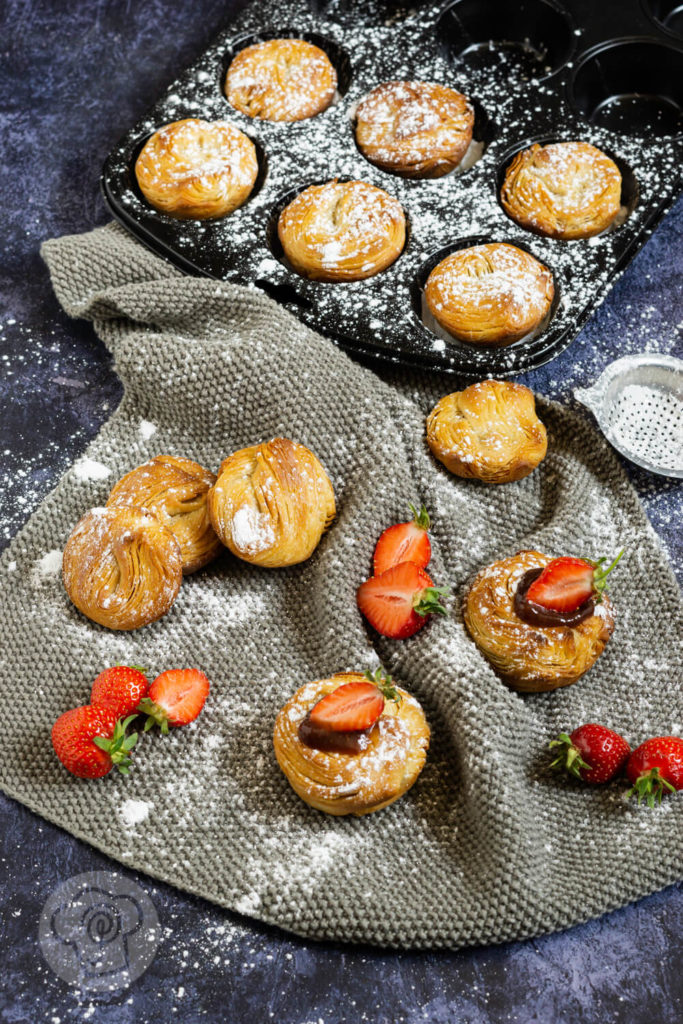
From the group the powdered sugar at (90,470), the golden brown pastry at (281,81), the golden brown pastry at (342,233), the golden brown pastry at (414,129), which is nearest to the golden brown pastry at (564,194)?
the golden brown pastry at (414,129)

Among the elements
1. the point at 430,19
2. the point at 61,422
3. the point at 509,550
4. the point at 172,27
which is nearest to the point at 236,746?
the point at 509,550

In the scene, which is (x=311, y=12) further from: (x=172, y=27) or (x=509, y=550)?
(x=509, y=550)

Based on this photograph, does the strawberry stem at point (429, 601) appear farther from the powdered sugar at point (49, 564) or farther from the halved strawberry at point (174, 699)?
the powdered sugar at point (49, 564)

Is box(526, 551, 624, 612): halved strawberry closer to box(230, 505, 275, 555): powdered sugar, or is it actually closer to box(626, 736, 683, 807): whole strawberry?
box(626, 736, 683, 807): whole strawberry

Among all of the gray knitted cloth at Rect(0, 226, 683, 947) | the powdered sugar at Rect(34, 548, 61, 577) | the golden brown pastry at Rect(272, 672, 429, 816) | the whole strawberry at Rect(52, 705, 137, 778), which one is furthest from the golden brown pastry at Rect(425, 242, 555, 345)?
the whole strawberry at Rect(52, 705, 137, 778)

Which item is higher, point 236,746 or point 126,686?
point 126,686
